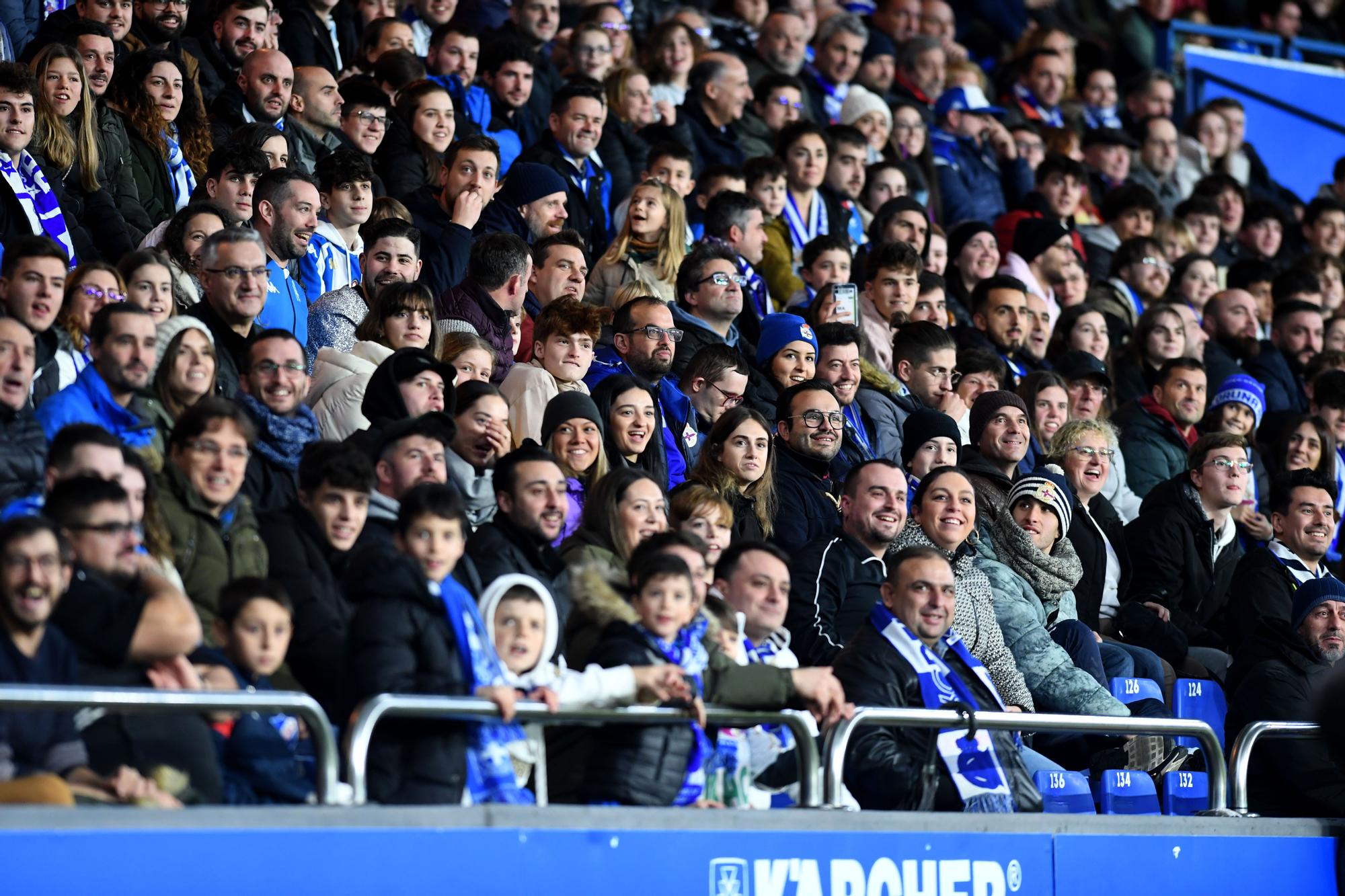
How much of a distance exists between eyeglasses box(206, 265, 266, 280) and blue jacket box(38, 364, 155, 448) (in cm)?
112

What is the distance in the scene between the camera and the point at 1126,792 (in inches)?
314

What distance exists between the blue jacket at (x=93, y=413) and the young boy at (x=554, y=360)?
216 centimetres

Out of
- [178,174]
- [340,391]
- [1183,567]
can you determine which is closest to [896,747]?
[340,391]

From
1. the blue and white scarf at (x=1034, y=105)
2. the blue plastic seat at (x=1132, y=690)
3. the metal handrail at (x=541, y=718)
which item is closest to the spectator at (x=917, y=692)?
the metal handrail at (x=541, y=718)

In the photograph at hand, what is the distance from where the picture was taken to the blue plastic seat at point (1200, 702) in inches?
348

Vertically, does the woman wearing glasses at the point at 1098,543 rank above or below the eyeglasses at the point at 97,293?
below

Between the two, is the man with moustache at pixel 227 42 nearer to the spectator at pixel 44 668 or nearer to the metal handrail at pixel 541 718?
the metal handrail at pixel 541 718

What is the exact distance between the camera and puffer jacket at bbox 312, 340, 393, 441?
773cm

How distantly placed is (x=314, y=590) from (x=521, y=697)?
802 millimetres

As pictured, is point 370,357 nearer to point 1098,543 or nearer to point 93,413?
point 93,413

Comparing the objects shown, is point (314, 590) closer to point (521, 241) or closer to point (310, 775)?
point (310, 775)

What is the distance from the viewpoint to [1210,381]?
1302 centimetres

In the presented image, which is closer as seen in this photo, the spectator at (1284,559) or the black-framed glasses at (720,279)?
the spectator at (1284,559)

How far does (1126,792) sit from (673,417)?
99.3 inches
